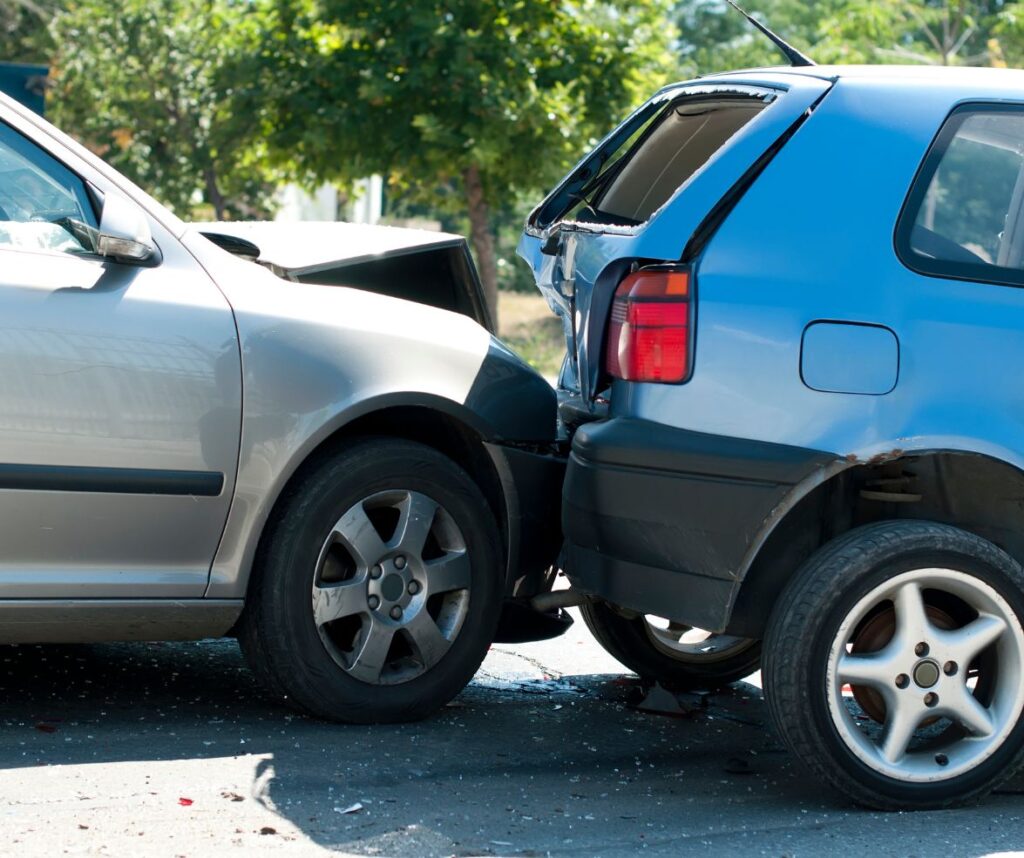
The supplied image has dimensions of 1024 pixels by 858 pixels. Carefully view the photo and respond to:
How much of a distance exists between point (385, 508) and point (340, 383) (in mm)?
438

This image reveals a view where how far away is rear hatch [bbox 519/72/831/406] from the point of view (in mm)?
4246

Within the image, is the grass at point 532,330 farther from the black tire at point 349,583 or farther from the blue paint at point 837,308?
the blue paint at point 837,308

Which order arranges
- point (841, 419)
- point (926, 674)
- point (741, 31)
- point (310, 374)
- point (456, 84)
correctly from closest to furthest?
point (841, 419) → point (926, 674) → point (310, 374) → point (456, 84) → point (741, 31)

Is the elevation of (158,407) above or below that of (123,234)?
below

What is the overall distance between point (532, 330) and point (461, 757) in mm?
22877

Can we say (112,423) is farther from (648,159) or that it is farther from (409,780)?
(648,159)

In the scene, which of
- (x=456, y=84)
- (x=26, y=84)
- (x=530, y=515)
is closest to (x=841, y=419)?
(x=530, y=515)

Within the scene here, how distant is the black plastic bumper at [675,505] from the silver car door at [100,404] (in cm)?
98

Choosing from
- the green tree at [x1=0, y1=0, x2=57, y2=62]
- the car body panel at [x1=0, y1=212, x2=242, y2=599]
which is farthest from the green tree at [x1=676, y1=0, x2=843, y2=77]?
the car body panel at [x1=0, y1=212, x2=242, y2=599]

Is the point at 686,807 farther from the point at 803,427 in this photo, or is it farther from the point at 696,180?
the point at 696,180

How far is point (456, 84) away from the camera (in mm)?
16734

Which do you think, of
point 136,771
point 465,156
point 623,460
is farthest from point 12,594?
point 465,156

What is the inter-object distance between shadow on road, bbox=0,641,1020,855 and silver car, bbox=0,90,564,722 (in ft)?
0.84

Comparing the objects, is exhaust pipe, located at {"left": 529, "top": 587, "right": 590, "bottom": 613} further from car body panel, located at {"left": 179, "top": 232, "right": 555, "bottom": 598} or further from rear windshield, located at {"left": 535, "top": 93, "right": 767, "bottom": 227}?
rear windshield, located at {"left": 535, "top": 93, "right": 767, "bottom": 227}
